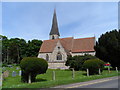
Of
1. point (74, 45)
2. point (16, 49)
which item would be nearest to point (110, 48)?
point (74, 45)

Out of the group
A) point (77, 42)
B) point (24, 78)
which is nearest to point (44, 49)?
point (77, 42)

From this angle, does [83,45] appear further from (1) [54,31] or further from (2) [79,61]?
(1) [54,31]

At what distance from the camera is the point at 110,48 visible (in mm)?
30797

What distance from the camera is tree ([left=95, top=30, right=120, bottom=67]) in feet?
97.6

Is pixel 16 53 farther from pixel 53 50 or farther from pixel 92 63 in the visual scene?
pixel 92 63

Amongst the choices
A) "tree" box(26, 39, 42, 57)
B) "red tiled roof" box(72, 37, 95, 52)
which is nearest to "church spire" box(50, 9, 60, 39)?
"tree" box(26, 39, 42, 57)

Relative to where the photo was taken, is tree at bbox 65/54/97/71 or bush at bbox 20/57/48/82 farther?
tree at bbox 65/54/97/71

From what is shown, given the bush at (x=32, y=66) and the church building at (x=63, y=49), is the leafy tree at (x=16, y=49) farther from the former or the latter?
the bush at (x=32, y=66)

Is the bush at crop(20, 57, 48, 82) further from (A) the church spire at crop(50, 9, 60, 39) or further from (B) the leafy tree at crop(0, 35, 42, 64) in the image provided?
(B) the leafy tree at crop(0, 35, 42, 64)

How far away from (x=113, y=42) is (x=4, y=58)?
54993 millimetres

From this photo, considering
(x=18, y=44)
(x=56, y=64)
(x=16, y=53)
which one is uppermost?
(x=18, y=44)

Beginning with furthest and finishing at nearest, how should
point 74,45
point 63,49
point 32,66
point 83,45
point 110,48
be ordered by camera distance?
1. point 74,45
2. point 83,45
3. point 63,49
4. point 110,48
5. point 32,66

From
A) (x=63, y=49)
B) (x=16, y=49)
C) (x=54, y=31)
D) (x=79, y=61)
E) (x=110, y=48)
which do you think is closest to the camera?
(x=110, y=48)

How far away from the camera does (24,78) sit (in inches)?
547
